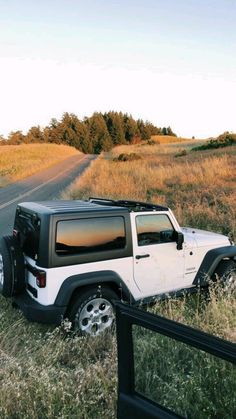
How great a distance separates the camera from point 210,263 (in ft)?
19.8

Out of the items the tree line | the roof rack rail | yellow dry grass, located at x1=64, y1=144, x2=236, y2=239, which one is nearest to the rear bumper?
the roof rack rail

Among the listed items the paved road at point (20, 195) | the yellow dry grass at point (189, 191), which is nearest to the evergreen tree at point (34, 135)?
the paved road at point (20, 195)

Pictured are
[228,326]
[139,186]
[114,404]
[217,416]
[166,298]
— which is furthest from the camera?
[139,186]

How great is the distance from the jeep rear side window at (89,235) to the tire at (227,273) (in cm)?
176

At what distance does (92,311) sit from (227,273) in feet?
7.32

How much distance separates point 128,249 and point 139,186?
36.8ft

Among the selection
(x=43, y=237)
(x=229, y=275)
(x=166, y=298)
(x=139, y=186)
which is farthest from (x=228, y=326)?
(x=139, y=186)

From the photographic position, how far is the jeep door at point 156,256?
17.7 feet

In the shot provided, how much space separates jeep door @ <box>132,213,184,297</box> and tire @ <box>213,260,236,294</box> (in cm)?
68

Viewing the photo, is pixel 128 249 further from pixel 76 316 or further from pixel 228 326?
pixel 228 326

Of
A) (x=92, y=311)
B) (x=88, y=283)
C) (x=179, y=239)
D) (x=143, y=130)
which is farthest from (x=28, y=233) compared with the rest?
(x=143, y=130)

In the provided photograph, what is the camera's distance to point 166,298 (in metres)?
5.73

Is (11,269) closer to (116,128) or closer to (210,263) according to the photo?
(210,263)

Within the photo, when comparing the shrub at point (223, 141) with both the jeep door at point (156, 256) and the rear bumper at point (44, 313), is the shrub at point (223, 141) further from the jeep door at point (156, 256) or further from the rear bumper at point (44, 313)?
the rear bumper at point (44, 313)
